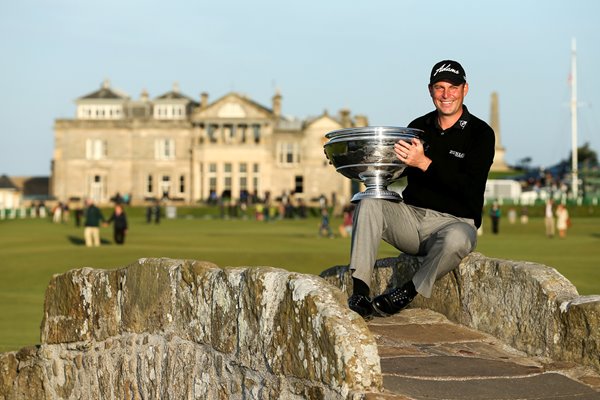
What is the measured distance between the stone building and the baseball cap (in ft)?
330

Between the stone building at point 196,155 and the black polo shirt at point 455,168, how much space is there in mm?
100510

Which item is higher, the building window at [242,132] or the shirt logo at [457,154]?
the building window at [242,132]

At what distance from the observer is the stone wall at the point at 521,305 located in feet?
20.9

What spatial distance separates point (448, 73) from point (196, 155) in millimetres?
102503

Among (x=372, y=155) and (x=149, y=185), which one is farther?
(x=149, y=185)

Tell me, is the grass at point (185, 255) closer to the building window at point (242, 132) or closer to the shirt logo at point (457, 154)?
the shirt logo at point (457, 154)

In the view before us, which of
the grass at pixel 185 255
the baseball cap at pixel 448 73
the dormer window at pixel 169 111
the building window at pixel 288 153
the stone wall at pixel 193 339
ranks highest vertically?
the dormer window at pixel 169 111

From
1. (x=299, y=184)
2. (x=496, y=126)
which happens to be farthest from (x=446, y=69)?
(x=496, y=126)

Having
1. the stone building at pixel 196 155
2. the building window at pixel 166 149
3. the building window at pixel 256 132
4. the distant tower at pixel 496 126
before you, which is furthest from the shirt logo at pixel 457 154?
the distant tower at pixel 496 126

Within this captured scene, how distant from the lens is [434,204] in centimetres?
764

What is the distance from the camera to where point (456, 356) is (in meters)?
6.46

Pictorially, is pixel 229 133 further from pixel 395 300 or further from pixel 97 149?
pixel 395 300

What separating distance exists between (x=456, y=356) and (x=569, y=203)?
79.1 meters

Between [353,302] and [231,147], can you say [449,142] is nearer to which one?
[353,302]
